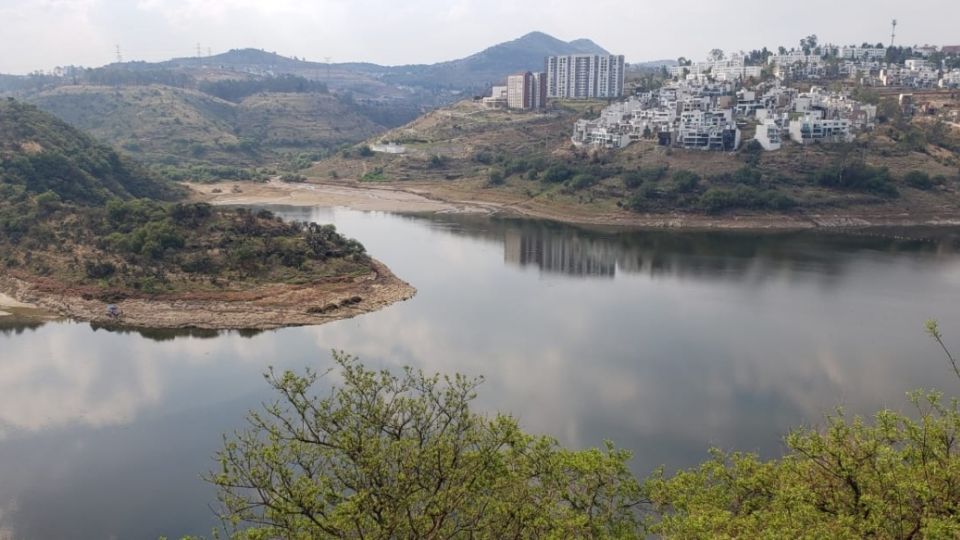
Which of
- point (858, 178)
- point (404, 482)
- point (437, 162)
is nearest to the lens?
point (404, 482)

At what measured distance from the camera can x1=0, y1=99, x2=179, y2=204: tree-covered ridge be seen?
38.2m

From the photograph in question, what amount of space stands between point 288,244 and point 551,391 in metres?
17.1

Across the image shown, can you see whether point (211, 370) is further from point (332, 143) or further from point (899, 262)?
point (332, 143)

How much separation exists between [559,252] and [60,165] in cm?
3030

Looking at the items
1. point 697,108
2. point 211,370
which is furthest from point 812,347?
point 697,108

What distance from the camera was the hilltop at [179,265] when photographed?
27328mm

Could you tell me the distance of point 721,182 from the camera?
168 ft

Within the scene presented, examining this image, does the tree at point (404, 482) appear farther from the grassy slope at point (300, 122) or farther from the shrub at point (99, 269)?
the grassy slope at point (300, 122)

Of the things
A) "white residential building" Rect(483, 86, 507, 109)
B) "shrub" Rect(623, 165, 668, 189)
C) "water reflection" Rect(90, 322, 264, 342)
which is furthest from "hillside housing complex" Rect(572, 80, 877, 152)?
"water reflection" Rect(90, 322, 264, 342)

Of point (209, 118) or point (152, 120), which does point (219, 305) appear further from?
point (209, 118)

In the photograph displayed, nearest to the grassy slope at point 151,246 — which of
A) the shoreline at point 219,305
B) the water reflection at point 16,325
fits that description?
the shoreline at point 219,305

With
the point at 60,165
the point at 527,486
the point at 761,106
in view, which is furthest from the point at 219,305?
the point at 761,106

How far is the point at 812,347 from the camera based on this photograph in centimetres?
2364

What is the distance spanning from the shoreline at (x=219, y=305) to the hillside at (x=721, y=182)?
2584cm
